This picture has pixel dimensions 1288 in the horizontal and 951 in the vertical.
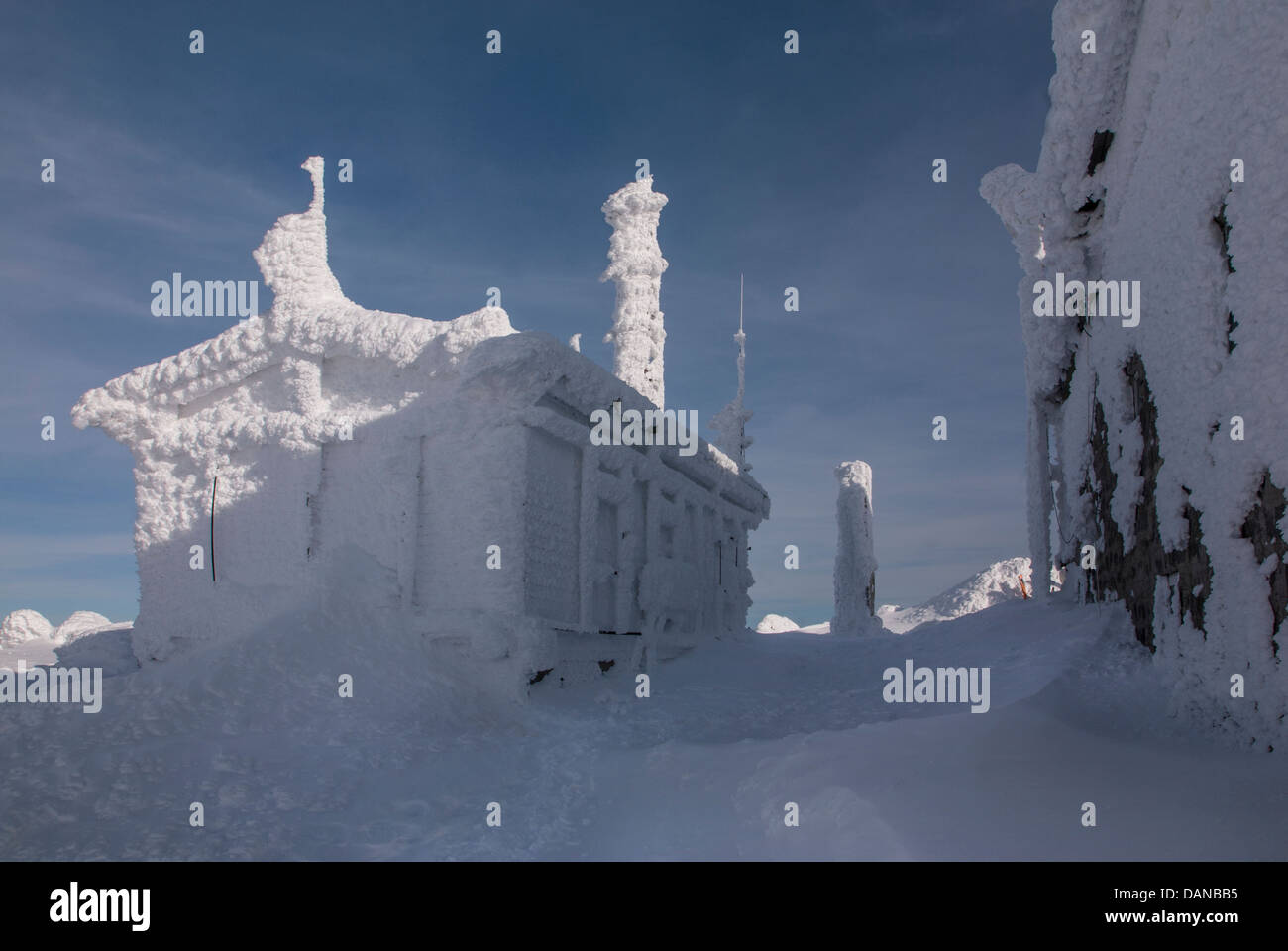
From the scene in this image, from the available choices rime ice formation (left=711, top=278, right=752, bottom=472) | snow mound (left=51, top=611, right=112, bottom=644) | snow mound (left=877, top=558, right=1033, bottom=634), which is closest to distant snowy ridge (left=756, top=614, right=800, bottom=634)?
snow mound (left=877, top=558, right=1033, bottom=634)

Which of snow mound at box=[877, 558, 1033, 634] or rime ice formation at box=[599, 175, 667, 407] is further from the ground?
rime ice formation at box=[599, 175, 667, 407]

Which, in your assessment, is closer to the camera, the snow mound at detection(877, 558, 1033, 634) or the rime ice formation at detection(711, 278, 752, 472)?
the rime ice formation at detection(711, 278, 752, 472)

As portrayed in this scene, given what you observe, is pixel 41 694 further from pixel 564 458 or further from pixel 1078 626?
pixel 1078 626

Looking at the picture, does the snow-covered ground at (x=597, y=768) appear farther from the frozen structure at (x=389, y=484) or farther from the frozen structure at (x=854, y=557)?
the frozen structure at (x=854, y=557)

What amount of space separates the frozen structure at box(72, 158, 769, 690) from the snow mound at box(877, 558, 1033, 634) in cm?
2055

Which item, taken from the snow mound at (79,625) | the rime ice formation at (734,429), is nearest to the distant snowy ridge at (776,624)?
the rime ice formation at (734,429)

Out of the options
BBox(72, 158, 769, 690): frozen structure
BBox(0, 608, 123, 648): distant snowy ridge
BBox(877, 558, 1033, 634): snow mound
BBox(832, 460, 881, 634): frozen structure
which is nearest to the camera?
BBox(72, 158, 769, 690): frozen structure

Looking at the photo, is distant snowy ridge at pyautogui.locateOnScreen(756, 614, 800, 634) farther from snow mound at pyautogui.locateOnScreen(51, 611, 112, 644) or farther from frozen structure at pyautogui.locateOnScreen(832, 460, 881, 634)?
snow mound at pyautogui.locateOnScreen(51, 611, 112, 644)

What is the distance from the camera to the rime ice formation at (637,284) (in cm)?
1962

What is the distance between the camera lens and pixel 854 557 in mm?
24312

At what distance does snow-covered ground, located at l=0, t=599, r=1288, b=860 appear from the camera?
514 centimetres

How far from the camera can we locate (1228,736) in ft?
20.4

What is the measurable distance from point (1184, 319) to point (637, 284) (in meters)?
14.0
